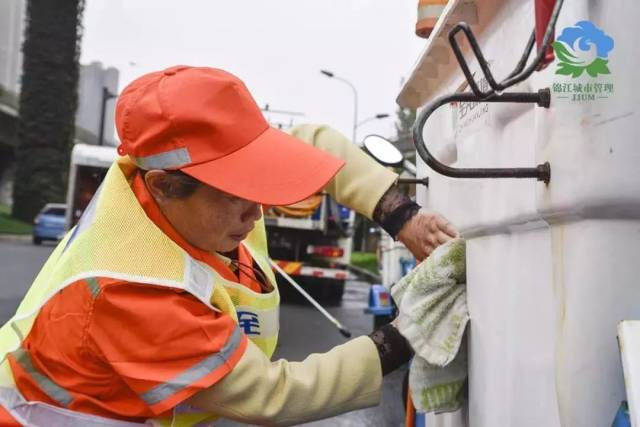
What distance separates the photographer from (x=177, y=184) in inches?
57.1

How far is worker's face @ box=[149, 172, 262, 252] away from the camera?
146cm

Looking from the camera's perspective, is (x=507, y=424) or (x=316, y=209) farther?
(x=316, y=209)

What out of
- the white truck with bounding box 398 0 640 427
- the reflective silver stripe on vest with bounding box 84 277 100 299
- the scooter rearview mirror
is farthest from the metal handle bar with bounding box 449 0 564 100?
the scooter rearview mirror

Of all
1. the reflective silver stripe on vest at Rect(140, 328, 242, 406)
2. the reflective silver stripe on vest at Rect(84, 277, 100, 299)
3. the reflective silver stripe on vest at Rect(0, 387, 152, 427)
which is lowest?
the reflective silver stripe on vest at Rect(0, 387, 152, 427)

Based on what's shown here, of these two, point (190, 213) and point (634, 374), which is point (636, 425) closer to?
point (634, 374)

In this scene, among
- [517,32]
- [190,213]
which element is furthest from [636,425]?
[190,213]

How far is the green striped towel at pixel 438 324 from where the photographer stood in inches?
56.7

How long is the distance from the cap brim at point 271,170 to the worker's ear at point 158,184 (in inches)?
3.7

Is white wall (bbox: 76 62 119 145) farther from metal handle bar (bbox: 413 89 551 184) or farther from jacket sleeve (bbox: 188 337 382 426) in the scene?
metal handle bar (bbox: 413 89 551 184)

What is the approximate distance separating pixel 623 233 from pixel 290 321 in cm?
758

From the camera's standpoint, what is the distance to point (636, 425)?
821 mm

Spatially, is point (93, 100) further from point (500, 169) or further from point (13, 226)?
point (500, 169)

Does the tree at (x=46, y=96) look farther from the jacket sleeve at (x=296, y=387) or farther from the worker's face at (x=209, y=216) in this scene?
the jacket sleeve at (x=296, y=387)

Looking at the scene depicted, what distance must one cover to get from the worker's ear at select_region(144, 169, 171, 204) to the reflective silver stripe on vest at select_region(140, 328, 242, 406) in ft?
1.19
